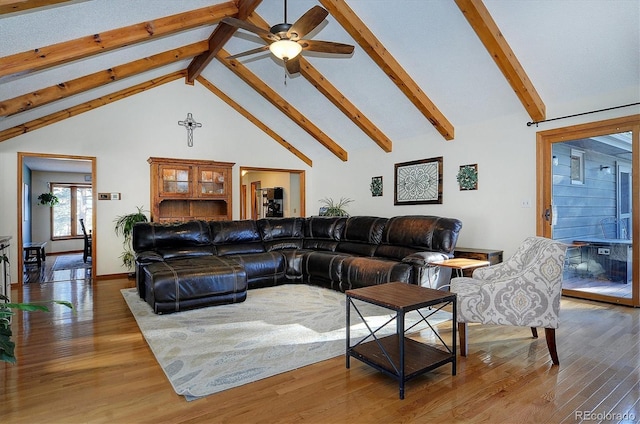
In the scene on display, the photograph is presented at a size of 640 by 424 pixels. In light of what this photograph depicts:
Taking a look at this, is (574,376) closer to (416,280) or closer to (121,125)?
(416,280)

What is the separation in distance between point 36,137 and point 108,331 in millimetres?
4065

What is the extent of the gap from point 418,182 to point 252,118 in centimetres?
371

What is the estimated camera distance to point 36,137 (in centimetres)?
561

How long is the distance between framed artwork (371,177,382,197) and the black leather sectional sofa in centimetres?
136

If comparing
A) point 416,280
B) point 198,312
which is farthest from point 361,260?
point 198,312

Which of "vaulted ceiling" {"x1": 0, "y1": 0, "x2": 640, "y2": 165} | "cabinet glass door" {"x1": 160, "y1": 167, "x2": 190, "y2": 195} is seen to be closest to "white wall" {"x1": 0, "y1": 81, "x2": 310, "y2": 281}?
"vaulted ceiling" {"x1": 0, "y1": 0, "x2": 640, "y2": 165}

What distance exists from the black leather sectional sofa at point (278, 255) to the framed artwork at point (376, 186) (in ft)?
4.45

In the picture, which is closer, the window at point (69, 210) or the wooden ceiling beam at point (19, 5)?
the wooden ceiling beam at point (19, 5)

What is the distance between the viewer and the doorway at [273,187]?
818cm

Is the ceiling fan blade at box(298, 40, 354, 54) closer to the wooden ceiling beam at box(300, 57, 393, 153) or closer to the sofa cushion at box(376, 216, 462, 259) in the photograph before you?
the wooden ceiling beam at box(300, 57, 393, 153)

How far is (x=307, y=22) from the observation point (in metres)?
3.22

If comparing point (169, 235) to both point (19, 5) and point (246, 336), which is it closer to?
point (246, 336)

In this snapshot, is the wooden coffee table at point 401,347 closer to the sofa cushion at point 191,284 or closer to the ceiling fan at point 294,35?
the sofa cushion at point 191,284

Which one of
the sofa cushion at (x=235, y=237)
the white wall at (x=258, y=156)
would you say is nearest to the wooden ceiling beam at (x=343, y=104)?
the white wall at (x=258, y=156)
